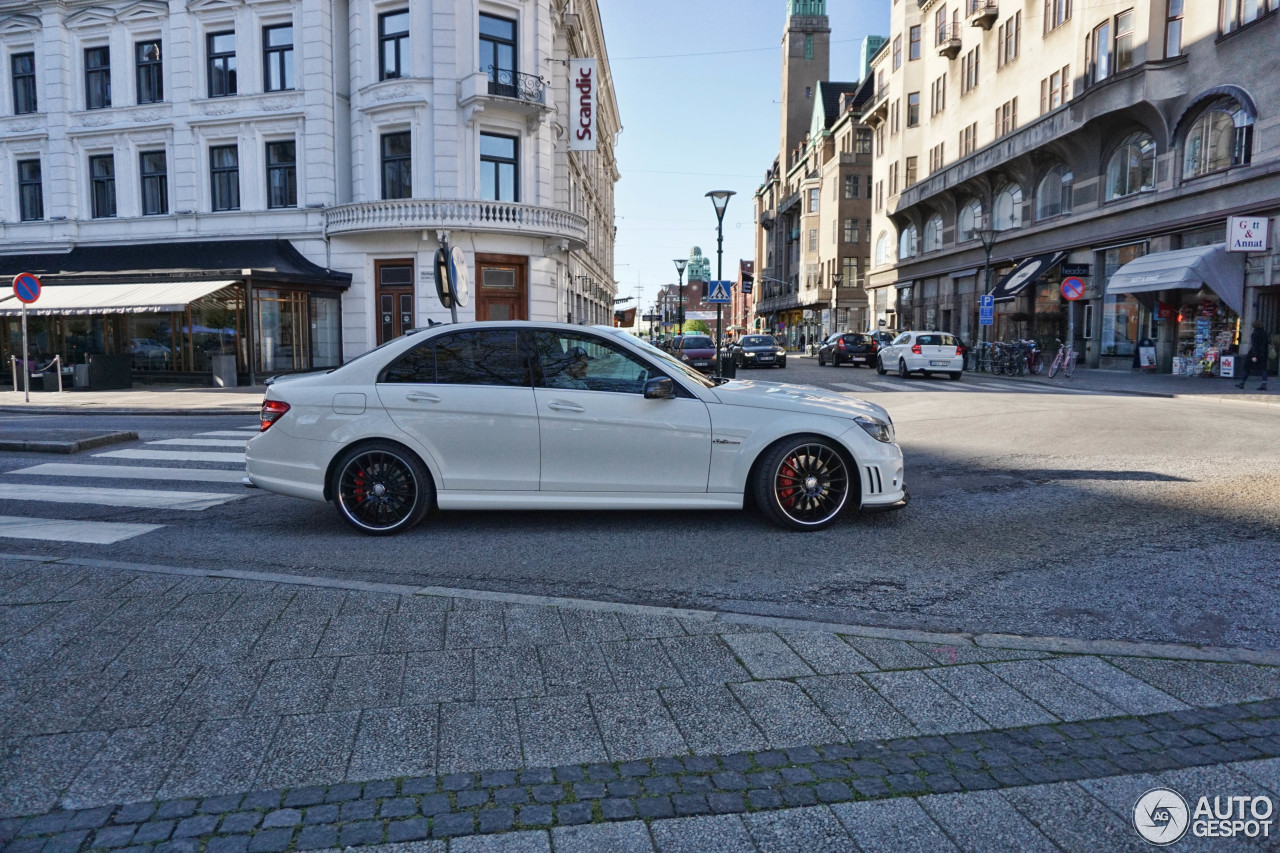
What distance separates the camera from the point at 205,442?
1143cm

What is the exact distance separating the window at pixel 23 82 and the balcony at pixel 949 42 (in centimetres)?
3826

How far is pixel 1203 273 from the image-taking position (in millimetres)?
23312

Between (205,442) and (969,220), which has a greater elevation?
(969,220)

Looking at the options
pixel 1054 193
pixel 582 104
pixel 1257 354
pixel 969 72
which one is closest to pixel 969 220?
pixel 969 72

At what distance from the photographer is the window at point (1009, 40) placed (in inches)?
1420

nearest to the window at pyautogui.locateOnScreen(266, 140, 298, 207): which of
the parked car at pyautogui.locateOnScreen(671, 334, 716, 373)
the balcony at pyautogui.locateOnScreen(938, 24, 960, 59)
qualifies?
the parked car at pyautogui.locateOnScreen(671, 334, 716, 373)

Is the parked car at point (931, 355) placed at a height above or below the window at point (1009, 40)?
below

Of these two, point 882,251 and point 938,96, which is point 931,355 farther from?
point 882,251

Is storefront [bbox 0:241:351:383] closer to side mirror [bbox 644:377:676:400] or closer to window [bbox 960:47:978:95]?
side mirror [bbox 644:377:676:400]

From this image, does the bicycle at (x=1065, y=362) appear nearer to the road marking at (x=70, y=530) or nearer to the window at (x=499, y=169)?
the window at (x=499, y=169)

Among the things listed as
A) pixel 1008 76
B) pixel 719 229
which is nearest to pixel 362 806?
pixel 719 229

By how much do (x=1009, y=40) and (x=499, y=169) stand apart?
23.9 m

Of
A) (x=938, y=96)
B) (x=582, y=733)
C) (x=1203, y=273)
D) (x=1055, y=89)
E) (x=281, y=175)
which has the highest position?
(x=938, y=96)

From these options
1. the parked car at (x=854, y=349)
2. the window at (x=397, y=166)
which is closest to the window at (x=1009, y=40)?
the parked car at (x=854, y=349)
